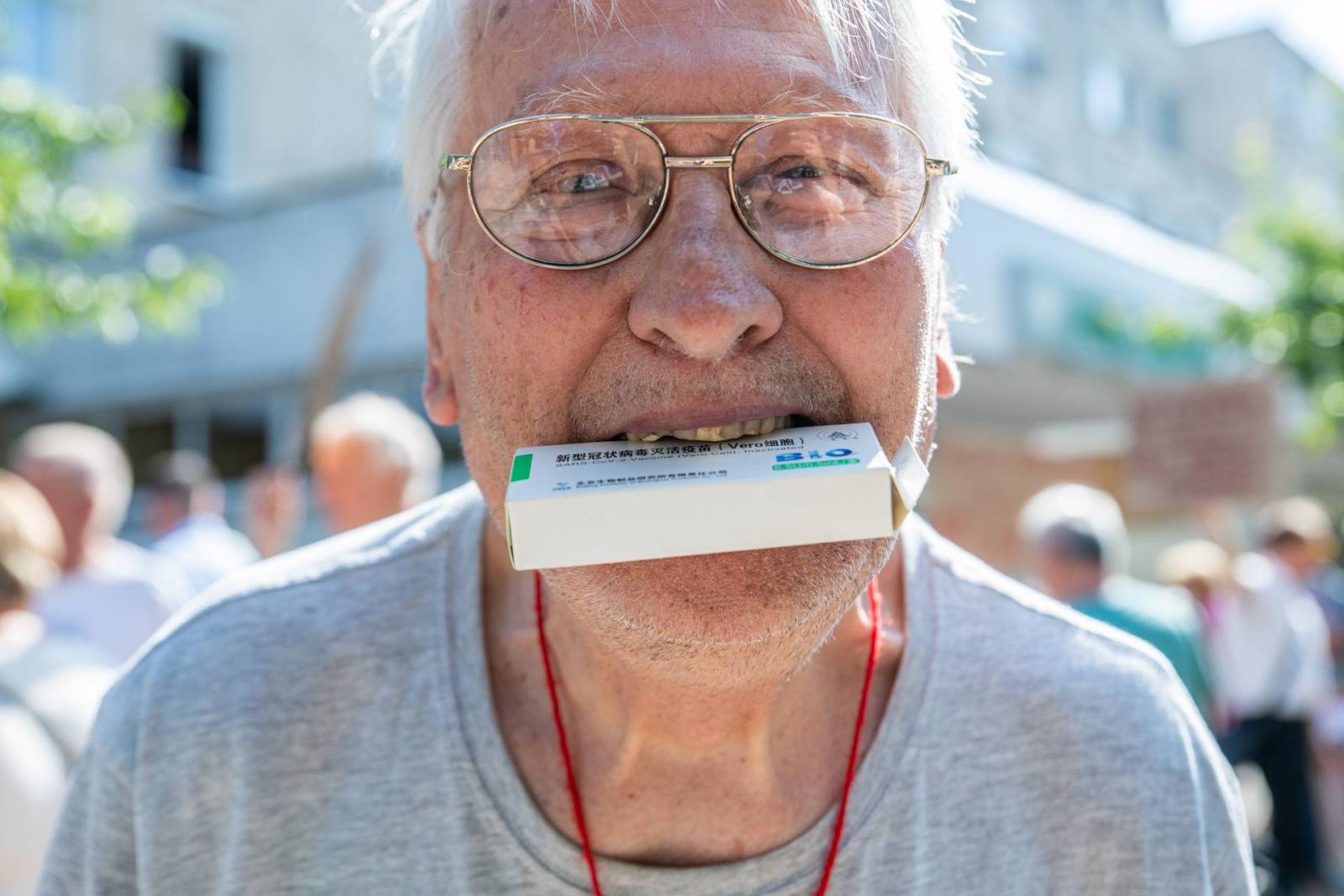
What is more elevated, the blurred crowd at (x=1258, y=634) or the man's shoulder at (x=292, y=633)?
the man's shoulder at (x=292, y=633)

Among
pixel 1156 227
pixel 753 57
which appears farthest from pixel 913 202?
pixel 1156 227

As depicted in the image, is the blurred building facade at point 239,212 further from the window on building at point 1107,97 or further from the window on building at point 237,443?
the window on building at point 1107,97

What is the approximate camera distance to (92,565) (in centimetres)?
483

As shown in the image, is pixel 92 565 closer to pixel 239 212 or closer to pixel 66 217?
pixel 66 217

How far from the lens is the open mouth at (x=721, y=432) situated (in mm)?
1477

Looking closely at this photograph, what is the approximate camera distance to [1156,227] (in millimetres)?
21594

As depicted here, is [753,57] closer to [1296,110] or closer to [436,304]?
[436,304]

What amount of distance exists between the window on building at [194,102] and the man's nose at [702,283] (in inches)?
646

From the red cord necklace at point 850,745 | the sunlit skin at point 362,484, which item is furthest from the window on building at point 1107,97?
the red cord necklace at point 850,745

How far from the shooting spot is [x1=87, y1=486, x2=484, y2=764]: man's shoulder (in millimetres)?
1789

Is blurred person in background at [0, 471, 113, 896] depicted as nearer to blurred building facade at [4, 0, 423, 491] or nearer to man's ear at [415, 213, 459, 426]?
man's ear at [415, 213, 459, 426]

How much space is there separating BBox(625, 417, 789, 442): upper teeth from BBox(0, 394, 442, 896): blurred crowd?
4.10 ft

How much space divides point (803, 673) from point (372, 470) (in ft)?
10.7

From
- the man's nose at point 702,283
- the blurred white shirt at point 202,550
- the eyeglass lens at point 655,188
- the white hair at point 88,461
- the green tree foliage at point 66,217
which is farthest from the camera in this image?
the green tree foliage at point 66,217
